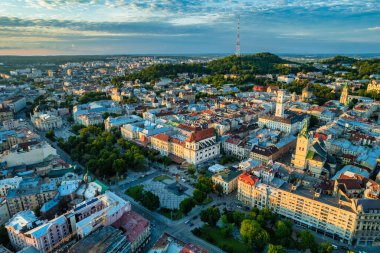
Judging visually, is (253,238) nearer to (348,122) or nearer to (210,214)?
(210,214)

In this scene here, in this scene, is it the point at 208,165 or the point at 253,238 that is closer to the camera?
the point at 253,238

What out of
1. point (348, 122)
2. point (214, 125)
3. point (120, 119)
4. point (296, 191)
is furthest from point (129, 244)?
point (348, 122)

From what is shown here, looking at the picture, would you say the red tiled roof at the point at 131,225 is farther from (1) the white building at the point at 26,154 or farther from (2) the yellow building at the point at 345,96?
(2) the yellow building at the point at 345,96

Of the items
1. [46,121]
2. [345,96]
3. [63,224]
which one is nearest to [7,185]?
[63,224]

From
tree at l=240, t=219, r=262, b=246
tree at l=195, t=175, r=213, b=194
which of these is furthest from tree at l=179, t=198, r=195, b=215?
tree at l=240, t=219, r=262, b=246

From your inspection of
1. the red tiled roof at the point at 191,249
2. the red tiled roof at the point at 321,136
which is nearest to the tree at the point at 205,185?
the red tiled roof at the point at 191,249

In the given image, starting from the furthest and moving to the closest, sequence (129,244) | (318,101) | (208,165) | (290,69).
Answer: (290,69) → (318,101) → (208,165) → (129,244)
